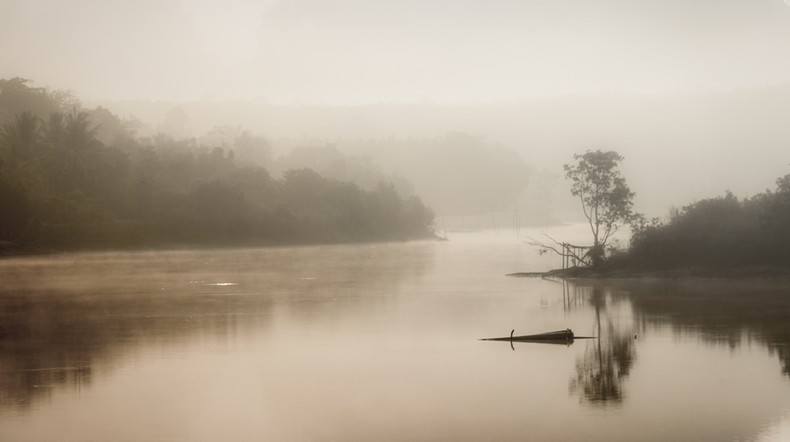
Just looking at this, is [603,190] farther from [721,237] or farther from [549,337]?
[549,337]

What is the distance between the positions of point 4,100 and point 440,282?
3149 inches

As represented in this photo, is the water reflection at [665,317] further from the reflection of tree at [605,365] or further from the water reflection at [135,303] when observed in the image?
the water reflection at [135,303]

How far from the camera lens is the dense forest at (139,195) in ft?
324

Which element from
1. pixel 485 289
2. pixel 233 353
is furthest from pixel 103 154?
pixel 233 353

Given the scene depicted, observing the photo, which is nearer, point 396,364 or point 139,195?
point 396,364

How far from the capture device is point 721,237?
175 ft

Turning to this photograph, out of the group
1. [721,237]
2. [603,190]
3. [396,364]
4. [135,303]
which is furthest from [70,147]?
[396,364]

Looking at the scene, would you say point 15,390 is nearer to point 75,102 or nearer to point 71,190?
point 71,190

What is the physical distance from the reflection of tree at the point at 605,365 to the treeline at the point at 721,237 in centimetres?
1825

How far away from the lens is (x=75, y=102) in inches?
5536

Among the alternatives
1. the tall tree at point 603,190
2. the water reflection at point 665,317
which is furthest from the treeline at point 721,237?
the water reflection at point 665,317

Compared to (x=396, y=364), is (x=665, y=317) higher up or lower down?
higher up

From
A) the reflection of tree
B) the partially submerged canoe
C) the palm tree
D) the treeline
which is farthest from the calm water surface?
the palm tree

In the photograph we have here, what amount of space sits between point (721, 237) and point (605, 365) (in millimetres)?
28513
